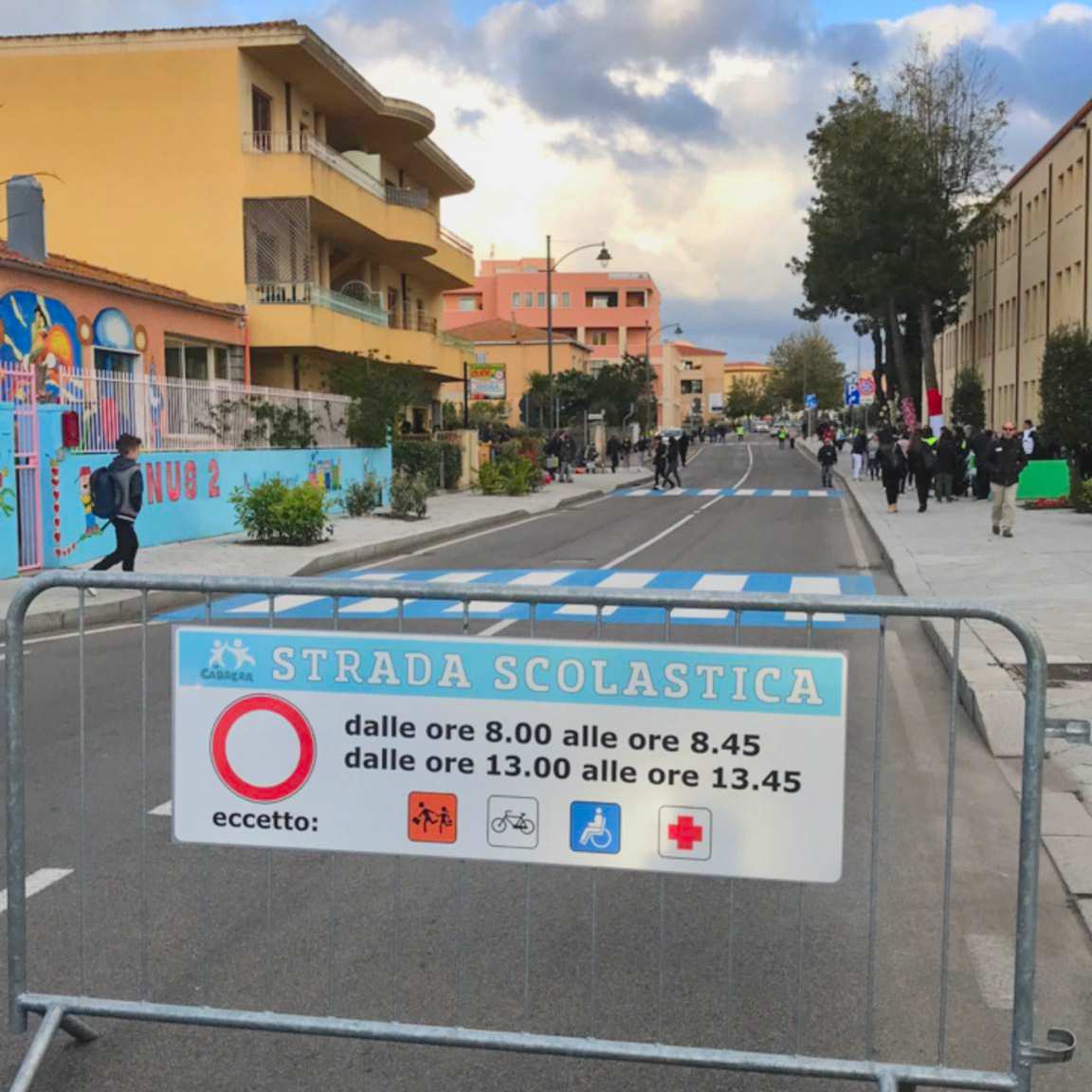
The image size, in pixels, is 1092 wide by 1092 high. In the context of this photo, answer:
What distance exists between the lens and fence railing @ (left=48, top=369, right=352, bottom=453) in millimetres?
18062

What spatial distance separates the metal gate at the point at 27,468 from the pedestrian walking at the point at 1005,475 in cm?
1400

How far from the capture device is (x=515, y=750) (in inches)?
138

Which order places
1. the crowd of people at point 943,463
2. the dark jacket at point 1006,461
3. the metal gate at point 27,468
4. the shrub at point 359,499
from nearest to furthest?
the metal gate at point 27,468 < the dark jacket at point 1006,461 < the shrub at point 359,499 < the crowd of people at point 943,463

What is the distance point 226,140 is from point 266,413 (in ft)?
31.7

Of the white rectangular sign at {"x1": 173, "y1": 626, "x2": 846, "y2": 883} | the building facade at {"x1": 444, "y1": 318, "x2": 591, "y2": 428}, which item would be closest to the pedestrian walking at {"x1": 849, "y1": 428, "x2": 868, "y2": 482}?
the white rectangular sign at {"x1": 173, "y1": 626, "x2": 846, "y2": 883}

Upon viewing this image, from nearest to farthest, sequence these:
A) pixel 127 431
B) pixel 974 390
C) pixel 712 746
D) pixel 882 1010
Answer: pixel 712 746, pixel 882 1010, pixel 127 431, pixel 974 390

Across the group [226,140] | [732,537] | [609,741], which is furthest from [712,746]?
[226,140]

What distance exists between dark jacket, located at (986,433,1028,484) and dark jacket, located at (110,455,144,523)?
13.1 meters

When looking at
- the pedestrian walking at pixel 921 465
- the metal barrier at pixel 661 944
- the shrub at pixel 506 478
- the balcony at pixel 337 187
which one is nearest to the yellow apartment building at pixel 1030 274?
the pedestrian walking at pixel 921 465

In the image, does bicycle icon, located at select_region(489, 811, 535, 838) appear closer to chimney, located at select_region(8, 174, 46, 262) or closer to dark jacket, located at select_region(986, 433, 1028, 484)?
dark jacket, located at select_region(986, 433, 1028, 484)

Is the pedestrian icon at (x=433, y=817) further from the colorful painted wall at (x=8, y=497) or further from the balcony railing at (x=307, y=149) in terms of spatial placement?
the balcony railing at (x=307, y=149)

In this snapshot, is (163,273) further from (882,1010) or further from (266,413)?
(882,1010)

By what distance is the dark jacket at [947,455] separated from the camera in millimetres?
30766

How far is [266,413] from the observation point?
24609 mm
